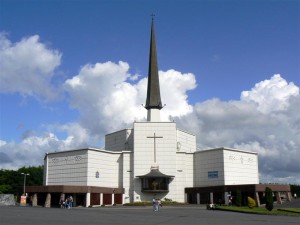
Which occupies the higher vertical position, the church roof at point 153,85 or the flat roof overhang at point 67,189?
the church roof at point 153,85

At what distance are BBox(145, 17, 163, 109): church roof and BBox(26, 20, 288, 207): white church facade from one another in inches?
161

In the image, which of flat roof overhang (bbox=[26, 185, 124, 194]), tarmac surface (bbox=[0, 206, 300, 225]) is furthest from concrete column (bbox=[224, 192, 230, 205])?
tarmac surface (bbox=[0, 206, 300, 225])

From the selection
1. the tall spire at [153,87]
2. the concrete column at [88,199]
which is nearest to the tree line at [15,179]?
the concrete column at [88,199]

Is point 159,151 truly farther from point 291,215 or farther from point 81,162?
point 291,215

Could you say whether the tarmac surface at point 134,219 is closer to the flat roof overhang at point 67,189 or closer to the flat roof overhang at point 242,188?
the flat roof overhang at point 242,188

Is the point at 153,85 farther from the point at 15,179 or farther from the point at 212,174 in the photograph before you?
the point at 15,179

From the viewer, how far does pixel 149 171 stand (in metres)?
65.5

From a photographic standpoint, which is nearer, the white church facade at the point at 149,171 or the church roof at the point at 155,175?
the church roof at the point at 155,175

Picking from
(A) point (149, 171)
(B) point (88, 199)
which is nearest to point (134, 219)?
(B) point (88, 199)

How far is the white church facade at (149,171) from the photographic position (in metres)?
63.7

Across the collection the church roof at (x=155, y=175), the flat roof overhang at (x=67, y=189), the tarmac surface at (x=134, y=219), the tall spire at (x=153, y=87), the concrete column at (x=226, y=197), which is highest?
the tall spire at (x=153, y=87)

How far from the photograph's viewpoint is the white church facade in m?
63.7

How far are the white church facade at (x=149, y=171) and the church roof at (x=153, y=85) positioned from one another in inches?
161

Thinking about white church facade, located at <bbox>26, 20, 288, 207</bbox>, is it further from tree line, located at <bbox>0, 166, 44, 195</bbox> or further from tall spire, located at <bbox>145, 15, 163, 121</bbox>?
tree line, located at <bbox>0, 166, 44, 195</bbox>
